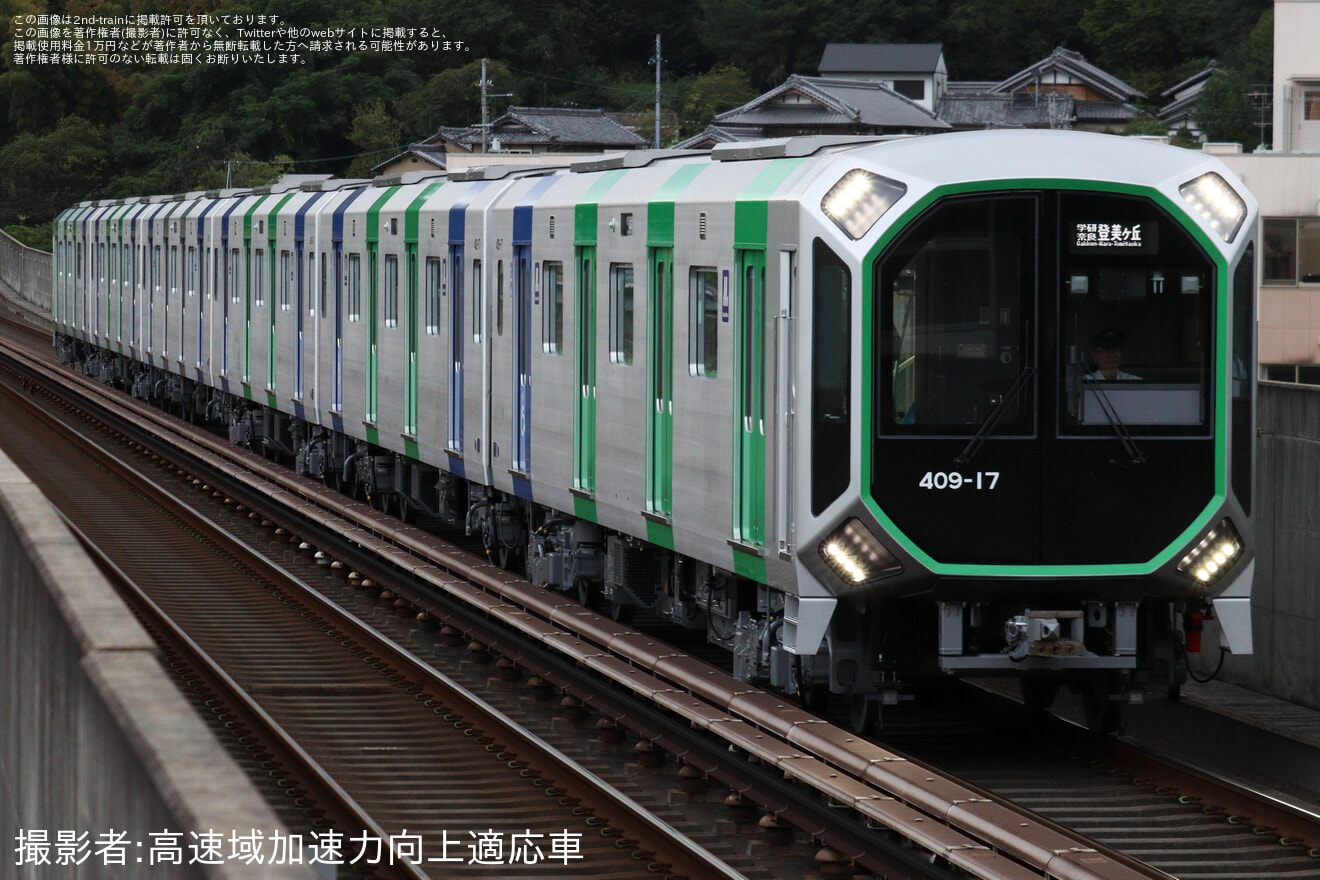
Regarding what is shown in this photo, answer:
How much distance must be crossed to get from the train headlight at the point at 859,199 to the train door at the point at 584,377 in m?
3.78

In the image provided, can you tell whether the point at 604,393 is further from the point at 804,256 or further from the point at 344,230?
the point at 344,230

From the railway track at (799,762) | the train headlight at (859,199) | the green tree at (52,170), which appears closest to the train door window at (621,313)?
the railway track at (799,762)

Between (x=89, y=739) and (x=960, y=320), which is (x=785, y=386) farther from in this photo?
(x=89, y=739)

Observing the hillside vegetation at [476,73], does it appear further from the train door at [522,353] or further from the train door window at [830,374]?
the train door window at [830,374]

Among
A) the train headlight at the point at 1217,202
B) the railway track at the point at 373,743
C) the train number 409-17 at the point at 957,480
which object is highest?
the train headlight at the point at 1217,202

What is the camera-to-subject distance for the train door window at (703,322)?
34.6 feet

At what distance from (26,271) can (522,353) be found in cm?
5591

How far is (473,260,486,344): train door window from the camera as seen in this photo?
15508 mm

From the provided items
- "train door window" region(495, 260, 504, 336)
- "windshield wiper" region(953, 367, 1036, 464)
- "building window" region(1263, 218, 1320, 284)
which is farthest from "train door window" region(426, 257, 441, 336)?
"building window" region(1263, 218, 1320, 284)

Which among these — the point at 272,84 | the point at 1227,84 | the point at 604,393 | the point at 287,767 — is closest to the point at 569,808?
the point at 287,767

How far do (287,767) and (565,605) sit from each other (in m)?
3.33

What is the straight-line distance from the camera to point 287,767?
9914 millimetres

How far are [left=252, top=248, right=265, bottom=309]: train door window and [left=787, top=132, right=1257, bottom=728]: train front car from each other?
15.8 metres

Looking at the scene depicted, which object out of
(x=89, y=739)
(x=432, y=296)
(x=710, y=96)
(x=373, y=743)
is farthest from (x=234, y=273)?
(x=710, y=96)
